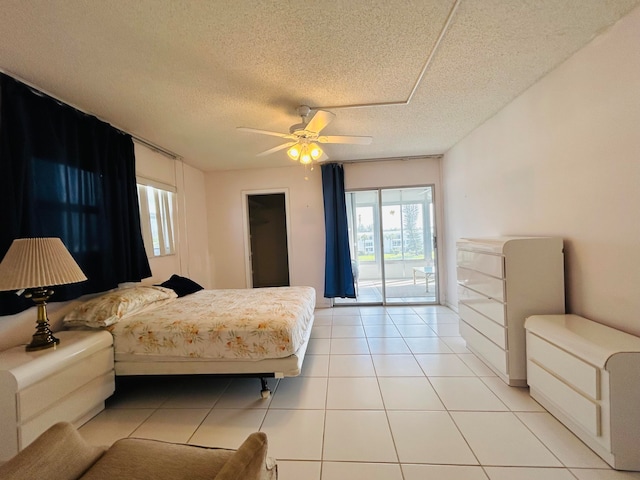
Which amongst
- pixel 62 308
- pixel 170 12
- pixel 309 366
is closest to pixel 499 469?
pixel 309 366

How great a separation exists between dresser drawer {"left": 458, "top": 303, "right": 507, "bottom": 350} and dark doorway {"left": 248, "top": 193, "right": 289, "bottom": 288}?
3.97 meters

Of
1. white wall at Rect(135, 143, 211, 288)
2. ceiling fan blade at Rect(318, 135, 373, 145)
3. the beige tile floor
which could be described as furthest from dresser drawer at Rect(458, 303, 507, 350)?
white wall at Rect(135, 143, 211, 288)

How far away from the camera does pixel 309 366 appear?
8.57 ft

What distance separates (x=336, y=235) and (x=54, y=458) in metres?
3.92

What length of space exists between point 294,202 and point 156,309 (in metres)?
2.77

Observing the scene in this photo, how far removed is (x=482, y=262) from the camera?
7.88 ft

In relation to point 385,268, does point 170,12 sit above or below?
above

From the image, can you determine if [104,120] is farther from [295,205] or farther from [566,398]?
[566,398]

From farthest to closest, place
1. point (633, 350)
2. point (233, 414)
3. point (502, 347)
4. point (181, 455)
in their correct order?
point (502, 347) → point (233, 414) → point (633, 350) → point (181, 455)

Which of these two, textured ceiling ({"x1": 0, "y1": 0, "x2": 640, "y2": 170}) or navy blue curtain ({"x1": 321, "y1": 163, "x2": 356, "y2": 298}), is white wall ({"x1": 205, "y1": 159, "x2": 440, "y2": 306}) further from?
textured ceiling ({"x1": 0, "y1": 0, "x2": 640, "y2": 170})

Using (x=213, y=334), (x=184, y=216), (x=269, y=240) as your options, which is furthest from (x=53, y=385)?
(x=269, y=240)

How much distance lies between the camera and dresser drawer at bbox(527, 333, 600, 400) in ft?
4.76

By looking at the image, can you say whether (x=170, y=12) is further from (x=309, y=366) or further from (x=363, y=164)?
(x=363, y=164)

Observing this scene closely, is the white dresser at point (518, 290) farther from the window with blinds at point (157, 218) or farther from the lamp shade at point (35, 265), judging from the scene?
the window with blinds at point (157, 218)
